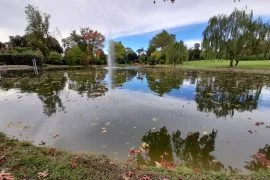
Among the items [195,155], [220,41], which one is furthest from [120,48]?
[195,155]

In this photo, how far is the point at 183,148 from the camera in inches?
167

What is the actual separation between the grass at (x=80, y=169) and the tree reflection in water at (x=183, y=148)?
623mm

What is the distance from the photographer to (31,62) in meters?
31.0

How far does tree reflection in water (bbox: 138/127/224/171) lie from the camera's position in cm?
371

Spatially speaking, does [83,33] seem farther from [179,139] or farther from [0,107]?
[179,139]

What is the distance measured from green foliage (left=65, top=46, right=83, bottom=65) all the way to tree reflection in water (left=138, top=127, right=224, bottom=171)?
124 ft

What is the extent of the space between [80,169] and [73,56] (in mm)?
39694

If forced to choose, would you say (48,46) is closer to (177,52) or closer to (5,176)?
(177,52)

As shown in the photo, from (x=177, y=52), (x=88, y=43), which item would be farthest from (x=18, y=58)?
(x=177, y=52)

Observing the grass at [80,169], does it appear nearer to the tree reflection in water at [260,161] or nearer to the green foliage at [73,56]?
the tree reflection in water at [260,161]

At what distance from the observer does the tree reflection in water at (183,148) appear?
3.71 meters

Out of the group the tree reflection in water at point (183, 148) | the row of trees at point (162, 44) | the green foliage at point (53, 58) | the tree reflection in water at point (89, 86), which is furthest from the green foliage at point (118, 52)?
the tree reflection in water at point (183, 148)

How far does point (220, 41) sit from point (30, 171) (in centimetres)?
2787

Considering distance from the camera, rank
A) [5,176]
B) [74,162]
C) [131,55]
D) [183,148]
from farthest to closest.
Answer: [131,55], [183,148], [74,162], [5,176]
